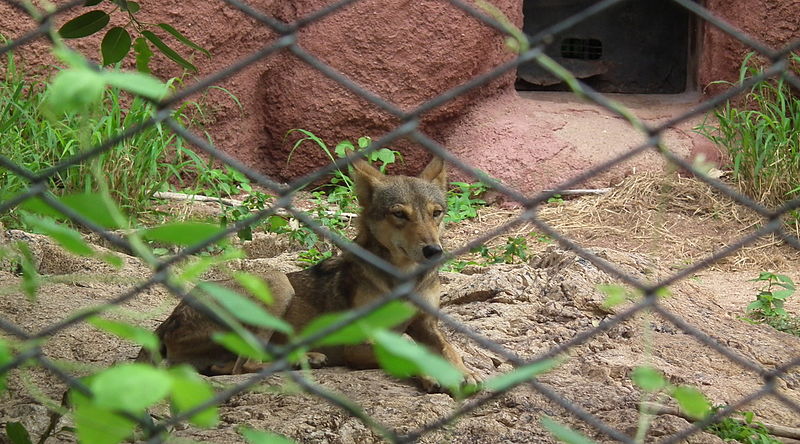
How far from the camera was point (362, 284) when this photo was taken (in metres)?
4.69

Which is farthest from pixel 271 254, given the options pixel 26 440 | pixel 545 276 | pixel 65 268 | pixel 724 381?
pixel 26 440

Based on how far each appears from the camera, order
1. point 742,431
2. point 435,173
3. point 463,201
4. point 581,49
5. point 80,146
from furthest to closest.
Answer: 1. point 581,49
2. point 463,201
3. point 80,146
4. point 435,173
5. point 742,431

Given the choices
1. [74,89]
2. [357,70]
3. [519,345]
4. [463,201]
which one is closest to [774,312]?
[519,345]

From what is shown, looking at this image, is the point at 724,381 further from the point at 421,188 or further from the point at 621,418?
the point at 421,188

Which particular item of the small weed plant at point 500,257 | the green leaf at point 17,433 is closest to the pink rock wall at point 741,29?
the small weed plant at point 500,257

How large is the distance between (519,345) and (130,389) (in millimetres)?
3596

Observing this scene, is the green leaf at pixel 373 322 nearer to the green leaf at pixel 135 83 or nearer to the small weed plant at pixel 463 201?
the green leaf at pixel 135 83

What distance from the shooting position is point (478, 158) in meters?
8.70

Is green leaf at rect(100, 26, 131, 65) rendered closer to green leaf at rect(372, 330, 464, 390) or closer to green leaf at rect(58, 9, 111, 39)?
green leaf at rect(58, 9, 111, 39)

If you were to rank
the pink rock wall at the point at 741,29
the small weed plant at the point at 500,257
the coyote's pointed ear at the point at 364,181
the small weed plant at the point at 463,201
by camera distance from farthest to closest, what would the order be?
1. the pink rock wall at the point at 741,29
2. the small weed plant at the point at 463,201
3. the small weed plant at the point at 500,257
4. the coyote's pointed ear at the point at 364,181

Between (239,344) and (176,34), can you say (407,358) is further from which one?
(176,34)

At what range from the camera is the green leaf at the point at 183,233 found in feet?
4.30

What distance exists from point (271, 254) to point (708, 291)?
108 inches

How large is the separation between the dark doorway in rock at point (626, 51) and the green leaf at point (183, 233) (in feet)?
30.1
